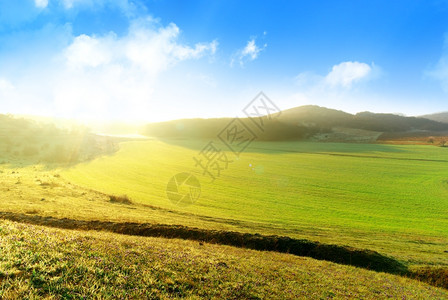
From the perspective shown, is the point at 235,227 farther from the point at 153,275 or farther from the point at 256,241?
the point at 153,275

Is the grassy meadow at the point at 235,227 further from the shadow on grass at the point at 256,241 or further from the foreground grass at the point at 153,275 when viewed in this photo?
the shadow on grass at the point at 256,241

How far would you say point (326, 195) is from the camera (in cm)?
3488

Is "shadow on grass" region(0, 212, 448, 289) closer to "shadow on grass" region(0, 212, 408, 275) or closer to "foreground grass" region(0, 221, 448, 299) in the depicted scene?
"shadow on grass" region(0, 212, 408, 275)

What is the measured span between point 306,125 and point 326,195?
10520cm

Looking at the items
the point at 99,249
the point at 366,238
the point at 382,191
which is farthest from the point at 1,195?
the point at 382,191

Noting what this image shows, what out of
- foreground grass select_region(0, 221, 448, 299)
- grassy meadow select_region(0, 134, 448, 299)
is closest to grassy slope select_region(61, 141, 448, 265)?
grassy meadow select_region(0, 134, 448, 299)

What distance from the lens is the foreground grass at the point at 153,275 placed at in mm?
5742

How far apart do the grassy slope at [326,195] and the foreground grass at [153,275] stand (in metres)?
7.62

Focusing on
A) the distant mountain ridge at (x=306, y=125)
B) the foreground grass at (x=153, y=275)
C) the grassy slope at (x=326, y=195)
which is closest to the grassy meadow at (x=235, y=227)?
the foreground grass at (x=153, y=275)

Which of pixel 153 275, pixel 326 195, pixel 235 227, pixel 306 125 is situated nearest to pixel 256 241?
pixel 235 227

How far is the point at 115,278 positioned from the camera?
6.42 metres

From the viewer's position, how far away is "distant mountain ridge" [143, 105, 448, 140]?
119 meters

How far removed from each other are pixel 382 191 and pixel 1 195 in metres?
53.2

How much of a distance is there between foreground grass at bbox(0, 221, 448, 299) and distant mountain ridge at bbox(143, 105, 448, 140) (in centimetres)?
11146
